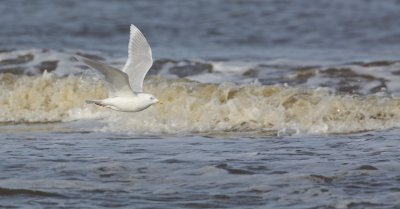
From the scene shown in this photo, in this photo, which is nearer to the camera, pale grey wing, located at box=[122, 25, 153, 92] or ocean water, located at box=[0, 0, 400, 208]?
ocean water, located at box=[0, 0, 400, 208]

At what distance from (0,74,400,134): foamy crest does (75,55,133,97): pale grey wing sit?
1690mm

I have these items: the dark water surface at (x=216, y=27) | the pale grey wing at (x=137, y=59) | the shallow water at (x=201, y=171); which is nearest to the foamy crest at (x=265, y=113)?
the shallow water at (x=201, y=171)

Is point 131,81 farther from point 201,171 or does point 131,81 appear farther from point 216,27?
point 216,27

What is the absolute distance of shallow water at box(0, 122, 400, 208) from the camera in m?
8.37

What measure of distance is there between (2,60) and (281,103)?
6544mm

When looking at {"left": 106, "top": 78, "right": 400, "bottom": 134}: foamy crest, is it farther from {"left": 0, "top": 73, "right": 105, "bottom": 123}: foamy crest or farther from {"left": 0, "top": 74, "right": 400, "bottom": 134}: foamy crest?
{"left": 0, "top": 73, "right": 105, "bottom": 123}: foamy crest

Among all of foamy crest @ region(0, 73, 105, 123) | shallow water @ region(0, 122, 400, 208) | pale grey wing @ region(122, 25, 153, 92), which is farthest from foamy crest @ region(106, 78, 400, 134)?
pale grey wing @ region(122, 25, 153, 92)

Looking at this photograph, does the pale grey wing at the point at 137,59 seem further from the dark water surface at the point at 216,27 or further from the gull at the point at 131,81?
the dark water surface at the point at 216,27

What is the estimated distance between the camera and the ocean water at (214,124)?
8633 mm

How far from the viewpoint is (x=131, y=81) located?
1075cm

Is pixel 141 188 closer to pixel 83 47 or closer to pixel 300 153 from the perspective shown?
pixel 300 153

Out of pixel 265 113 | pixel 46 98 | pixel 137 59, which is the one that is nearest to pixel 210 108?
pixel 265 113

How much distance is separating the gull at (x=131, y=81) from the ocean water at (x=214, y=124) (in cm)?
46

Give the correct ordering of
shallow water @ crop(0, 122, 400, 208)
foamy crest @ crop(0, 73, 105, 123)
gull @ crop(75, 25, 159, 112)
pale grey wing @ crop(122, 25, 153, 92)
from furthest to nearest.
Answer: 1. foamy crest @ crop(0, 73, 105, 123)
2. pale grey wing @ crop(122, 25, 153, 92)
3. gull @ crop(75, 25, 159, 112)
4. shallow water @ crop(0, 122, 400, 208)
